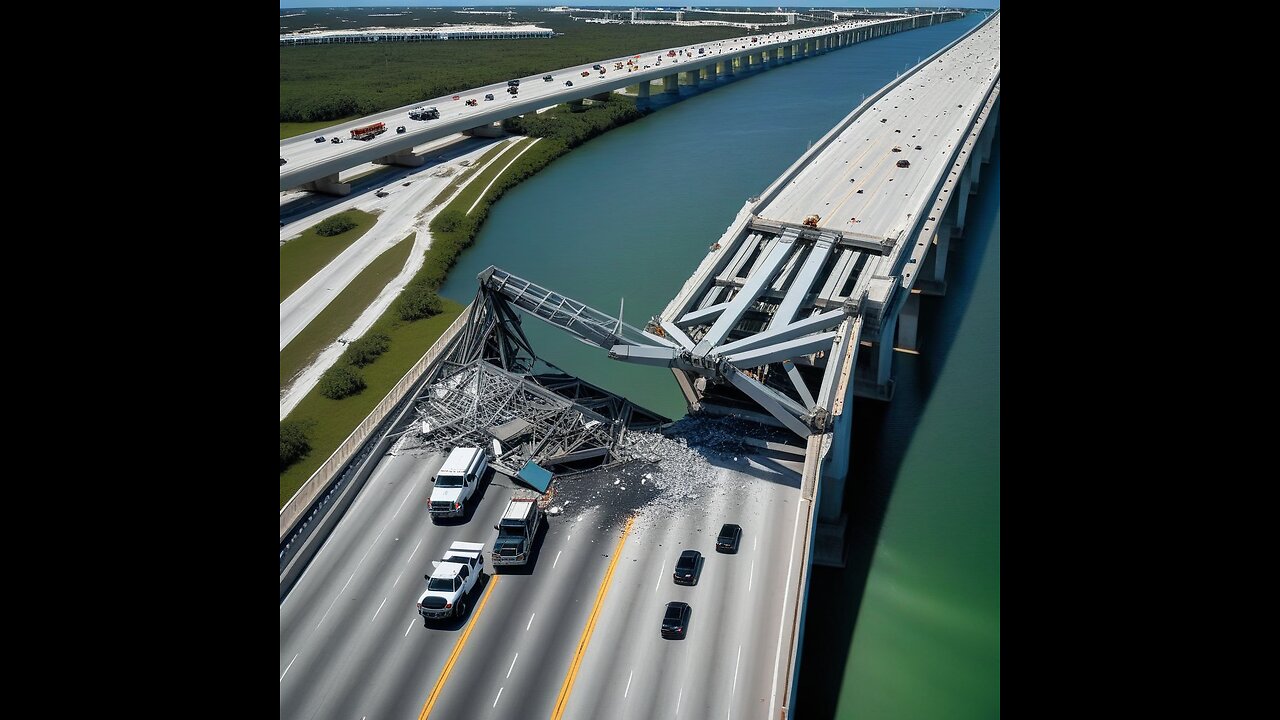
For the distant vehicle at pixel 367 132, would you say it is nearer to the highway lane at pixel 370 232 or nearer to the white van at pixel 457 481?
the highway lane at pixel 370 232

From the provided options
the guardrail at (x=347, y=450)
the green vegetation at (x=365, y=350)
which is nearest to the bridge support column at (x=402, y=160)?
the green vegetation at (x=365, y=350)

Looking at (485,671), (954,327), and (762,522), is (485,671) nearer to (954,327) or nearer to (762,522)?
(762,522)

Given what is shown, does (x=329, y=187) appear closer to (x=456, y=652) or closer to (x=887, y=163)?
(x=887, y=163)

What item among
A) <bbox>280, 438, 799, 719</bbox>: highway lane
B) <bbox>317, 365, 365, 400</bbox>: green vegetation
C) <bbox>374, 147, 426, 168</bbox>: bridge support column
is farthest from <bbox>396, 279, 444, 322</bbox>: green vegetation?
<bbox>374, 147, 426, 168</bbox>: bridge support column

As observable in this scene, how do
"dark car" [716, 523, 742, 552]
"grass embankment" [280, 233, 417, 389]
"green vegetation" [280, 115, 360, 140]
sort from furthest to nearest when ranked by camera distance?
"green vegetation" [280, 115, 360, 140], "grass embankment" [280, 233, 417, 389], "dark car" [716, 523, 742, 552]

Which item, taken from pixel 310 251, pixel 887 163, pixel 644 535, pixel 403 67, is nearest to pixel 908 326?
pixel 887 163

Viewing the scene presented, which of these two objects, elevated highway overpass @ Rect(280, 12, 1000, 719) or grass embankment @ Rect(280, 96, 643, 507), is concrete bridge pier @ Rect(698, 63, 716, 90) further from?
elevated highway overpass @ Rect(280, 12, 1000, 719)
